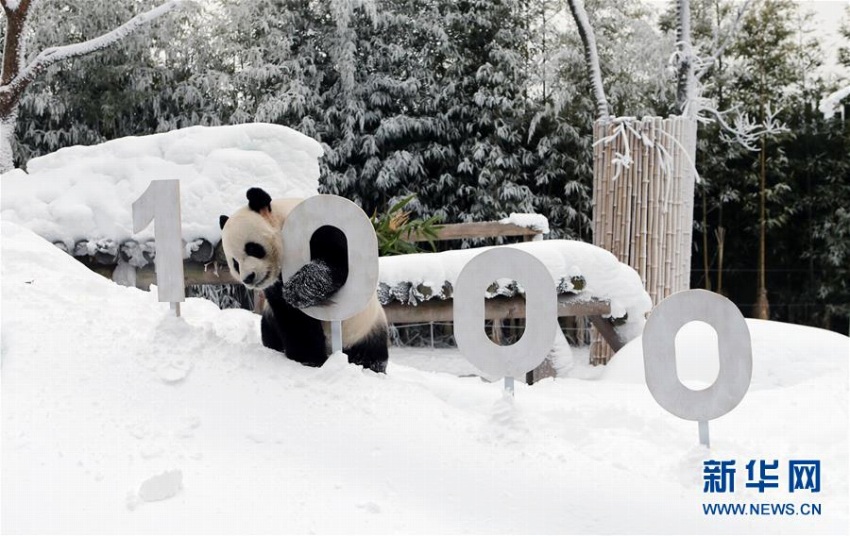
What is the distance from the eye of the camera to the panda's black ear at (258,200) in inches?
70.5

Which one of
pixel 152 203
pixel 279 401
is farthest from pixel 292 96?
pixel 279 401

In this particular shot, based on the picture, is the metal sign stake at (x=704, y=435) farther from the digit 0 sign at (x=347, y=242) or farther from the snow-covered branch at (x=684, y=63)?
the snow-covered branch at (x=684, y=63)

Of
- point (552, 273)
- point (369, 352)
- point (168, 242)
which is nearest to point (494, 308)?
point (552, 273)

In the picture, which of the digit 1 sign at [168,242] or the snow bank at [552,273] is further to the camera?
the snow bank at [552,273]

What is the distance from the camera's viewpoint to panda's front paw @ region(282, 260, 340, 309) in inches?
67.6

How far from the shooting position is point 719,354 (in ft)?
5.28

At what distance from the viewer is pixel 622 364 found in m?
3.56

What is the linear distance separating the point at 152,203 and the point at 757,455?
68.3 inches

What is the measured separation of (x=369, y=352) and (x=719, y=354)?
2.92 feet

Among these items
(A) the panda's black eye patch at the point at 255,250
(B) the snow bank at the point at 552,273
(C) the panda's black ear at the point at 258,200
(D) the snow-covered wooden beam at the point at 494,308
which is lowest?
(D) the snow-covered wooden beam at the point at 494,308

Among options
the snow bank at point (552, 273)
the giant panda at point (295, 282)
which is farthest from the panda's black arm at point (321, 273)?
the snow bank at point (552, 273)

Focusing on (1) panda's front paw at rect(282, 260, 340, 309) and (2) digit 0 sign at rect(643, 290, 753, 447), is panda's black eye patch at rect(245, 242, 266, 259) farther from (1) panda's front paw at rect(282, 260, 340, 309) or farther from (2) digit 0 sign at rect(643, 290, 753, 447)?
(2) digit 0 sign at rect(643, 290, 753, 447)

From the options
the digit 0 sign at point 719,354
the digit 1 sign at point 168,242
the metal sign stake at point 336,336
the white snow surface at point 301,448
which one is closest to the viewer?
the white snow surface at point 301,448

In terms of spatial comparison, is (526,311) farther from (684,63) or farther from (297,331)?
(684,63)
